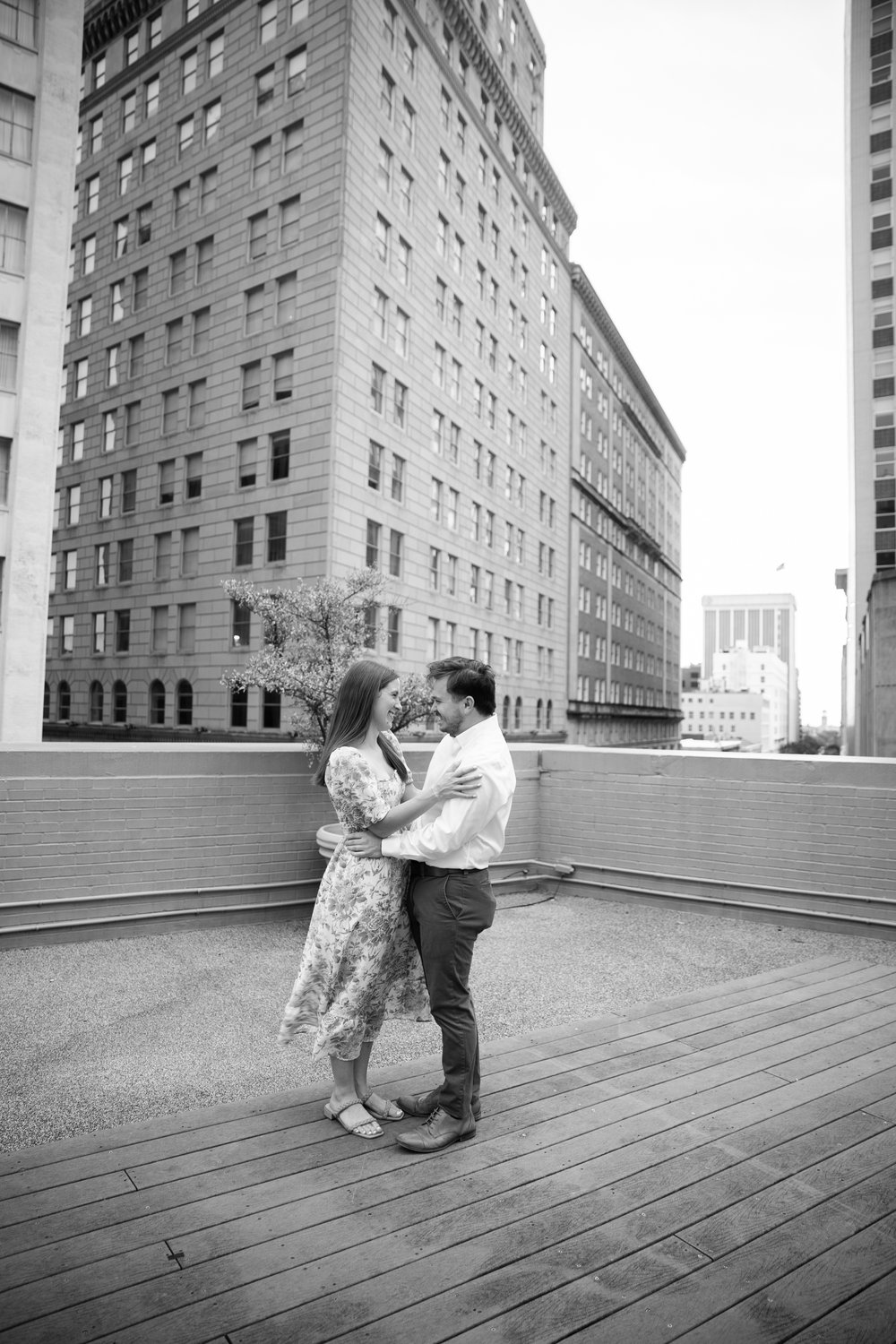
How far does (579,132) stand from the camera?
77.8m

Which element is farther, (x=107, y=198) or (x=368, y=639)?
(x=107, y=198)

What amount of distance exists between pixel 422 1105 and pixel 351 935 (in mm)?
934

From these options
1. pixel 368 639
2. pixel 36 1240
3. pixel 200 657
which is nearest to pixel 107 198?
pixel 200 657

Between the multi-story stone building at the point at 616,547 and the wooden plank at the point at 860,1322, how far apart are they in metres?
56.1

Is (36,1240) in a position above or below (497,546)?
below

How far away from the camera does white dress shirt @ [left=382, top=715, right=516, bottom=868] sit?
11.6 feet

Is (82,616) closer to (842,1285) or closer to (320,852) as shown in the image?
(320,852)

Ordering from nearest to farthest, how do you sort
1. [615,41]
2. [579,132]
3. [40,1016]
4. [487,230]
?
[40,1016]
[615,41]
[487,230]
[579,132]

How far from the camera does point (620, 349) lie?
72.8 meters

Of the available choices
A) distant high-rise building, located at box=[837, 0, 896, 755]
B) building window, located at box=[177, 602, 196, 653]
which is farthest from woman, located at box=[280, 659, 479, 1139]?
distant high-rise building, located at box=[837, 0, 896, 755]

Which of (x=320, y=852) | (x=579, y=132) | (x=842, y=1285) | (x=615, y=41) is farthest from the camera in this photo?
(x=579, y=132)

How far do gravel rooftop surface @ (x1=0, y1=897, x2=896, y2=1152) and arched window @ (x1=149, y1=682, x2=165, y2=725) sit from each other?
32208 millimetres

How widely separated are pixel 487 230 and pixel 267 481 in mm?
22054

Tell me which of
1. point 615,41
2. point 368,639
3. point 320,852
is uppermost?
point 615,41
